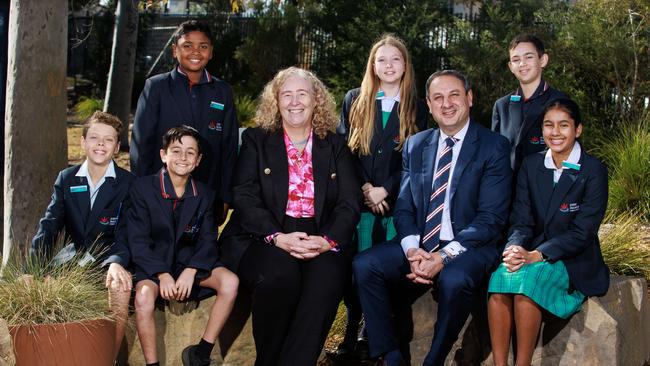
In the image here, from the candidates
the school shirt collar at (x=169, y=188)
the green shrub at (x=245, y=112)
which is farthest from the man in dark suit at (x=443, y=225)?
the green shrub at (x=245, y=112)

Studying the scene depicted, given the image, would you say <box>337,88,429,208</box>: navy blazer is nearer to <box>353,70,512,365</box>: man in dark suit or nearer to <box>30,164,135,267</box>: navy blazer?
<box>353,70,512,365</box>: man in dark suit

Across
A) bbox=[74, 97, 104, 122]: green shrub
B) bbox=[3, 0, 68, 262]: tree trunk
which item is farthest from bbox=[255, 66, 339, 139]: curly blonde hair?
bbox=[74, 97, 104, 122]: green shrub

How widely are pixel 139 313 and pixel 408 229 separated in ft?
4.93

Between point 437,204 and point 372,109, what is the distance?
84cm

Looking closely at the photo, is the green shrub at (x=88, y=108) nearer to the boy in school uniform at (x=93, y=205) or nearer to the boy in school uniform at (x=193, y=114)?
the boy in school uniform at (x=193, y=114)

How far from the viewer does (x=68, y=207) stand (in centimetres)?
493

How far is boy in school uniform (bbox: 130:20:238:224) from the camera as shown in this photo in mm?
5496

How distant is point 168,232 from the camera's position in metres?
4.91

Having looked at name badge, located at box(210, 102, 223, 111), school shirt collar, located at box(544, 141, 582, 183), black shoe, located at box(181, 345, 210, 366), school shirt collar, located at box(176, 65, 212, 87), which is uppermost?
school shirt collar, located at box(176, 65, 212, 87)

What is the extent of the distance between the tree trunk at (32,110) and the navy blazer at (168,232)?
4.95ft

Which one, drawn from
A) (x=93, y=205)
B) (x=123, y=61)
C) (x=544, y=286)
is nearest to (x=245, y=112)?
(x=123, y=61)

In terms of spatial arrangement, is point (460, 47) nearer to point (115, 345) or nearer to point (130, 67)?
point (130, 67)

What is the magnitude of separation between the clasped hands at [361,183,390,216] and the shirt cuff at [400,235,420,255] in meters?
0.45

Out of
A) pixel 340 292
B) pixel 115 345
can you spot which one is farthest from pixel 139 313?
pixel 340 292
